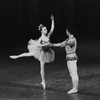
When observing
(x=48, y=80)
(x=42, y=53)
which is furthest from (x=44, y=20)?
(x=42, y=53)

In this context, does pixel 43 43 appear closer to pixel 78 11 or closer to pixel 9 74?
pixel 9 74

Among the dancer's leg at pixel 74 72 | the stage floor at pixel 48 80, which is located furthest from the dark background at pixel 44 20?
the dancer's leg at pixel 74 72

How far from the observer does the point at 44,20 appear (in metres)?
37.8

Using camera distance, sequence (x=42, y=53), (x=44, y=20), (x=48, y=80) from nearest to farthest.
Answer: (x=42, y=53), (x=48, y=80), (x=44, y=20)

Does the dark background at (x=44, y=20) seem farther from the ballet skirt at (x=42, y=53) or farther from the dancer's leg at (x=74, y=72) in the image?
the dancer's leg at (x=74, y=72)

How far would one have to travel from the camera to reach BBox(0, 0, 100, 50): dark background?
86.6ft

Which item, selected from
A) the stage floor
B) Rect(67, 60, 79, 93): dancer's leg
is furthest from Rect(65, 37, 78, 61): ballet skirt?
the stage floor

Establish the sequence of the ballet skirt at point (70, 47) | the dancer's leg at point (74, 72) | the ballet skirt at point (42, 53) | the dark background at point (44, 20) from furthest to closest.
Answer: the dark background at point (44, 20) < the ballet skirt at point (42, 53) < the dancer's leg at point (74, 72) < the ballet skirt at point (70, 47)

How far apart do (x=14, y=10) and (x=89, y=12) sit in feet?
26.1

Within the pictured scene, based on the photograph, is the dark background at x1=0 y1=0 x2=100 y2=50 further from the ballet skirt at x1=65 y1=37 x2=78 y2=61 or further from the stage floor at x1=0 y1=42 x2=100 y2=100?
the ballet skirt at x1=65 y1=37 x2=78 y2=61

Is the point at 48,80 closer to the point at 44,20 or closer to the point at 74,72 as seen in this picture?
the point at 74,72

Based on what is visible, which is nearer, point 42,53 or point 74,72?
point 74,72

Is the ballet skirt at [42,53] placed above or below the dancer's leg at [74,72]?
above

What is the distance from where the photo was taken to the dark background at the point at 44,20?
86.6ft
